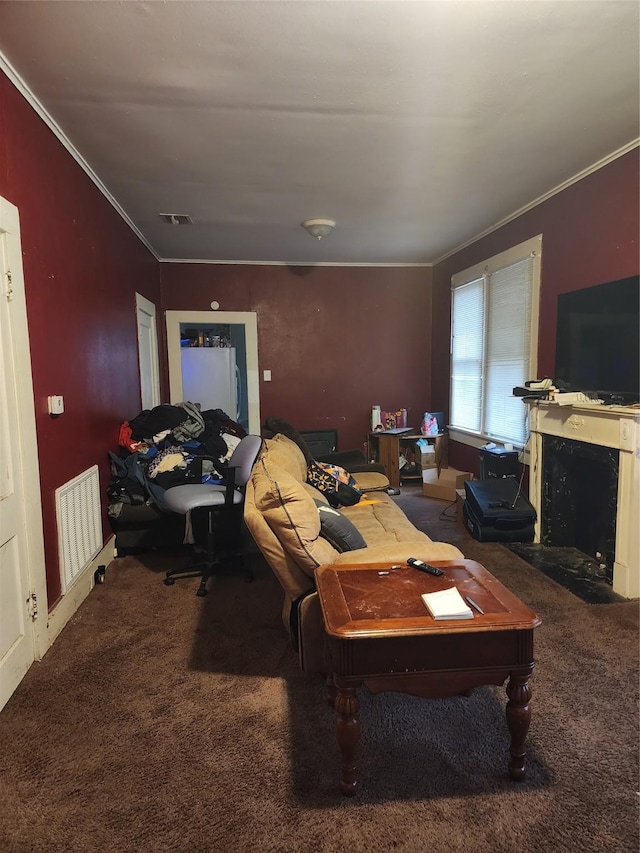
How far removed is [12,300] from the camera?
2.12 meters

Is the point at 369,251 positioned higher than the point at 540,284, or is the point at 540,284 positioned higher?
the point at 369,251

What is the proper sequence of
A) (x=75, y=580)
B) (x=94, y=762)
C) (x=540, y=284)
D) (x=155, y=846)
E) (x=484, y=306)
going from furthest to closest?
(x=484, y=306)
(x=540, y=284)
(x=75, y=580)
(x=94, y=762)
(x=155, y=846)

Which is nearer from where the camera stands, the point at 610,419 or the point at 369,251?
the point at 610,419

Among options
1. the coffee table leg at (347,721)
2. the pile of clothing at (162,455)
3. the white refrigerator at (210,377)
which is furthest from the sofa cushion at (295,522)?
the white refrigerator at (210,377)

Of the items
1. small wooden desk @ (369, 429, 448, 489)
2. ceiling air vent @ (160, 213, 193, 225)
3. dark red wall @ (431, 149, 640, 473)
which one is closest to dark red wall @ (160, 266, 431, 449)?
small wooden desk @ (369, 429, 448, 489)

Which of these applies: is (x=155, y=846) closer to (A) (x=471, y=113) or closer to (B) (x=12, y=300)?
(B) (x=12, y=300)

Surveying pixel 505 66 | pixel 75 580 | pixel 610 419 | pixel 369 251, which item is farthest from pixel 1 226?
pixel 369 251

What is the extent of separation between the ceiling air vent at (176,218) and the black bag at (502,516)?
10.8ft

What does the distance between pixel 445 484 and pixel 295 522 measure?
3.51 meters

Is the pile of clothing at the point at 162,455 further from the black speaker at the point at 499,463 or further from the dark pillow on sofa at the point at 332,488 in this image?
the black speaker at the point at 499,463

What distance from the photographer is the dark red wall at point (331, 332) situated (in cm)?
580

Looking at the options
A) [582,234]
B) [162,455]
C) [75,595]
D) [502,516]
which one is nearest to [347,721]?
[75,595]

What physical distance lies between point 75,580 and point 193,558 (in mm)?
926

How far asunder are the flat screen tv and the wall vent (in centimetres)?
324
